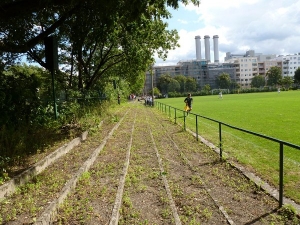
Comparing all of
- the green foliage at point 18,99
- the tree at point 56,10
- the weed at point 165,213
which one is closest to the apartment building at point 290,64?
the tree at point 56,10

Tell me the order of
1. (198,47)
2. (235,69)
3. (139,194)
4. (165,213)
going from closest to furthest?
(165,213)
(139,194)
(235,69)
(198,47)

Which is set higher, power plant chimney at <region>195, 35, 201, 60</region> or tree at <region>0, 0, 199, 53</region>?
power plant chimney at <region>195, 35, 201, 60</region>

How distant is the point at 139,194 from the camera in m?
4.77

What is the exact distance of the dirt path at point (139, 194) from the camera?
12.4 ft

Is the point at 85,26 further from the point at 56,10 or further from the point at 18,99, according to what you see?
the point at 18,99

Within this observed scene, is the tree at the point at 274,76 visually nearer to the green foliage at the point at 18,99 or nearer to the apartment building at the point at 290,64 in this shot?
the apartment building at the point at 290,64

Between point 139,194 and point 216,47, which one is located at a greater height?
point 216,47


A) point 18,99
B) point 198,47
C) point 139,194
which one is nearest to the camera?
point 139,194

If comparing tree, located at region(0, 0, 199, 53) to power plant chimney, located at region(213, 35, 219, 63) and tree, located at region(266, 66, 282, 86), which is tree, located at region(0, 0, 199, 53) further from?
power plant chimney, located at region(213, 35, 219, 63)


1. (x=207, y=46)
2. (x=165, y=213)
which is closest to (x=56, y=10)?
Answer: (x=165, y=213)

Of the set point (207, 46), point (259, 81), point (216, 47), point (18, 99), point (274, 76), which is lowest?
point (18, 99)

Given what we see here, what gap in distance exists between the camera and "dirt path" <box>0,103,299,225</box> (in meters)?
3.79

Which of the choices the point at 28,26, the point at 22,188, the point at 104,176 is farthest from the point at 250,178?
the point at 28,26

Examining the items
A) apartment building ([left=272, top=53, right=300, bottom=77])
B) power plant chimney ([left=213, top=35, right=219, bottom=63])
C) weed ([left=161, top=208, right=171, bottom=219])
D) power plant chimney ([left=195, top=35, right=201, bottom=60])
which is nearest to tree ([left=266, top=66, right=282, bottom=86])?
apartment building ([left=272, top=53, right=300, bottom=77])
